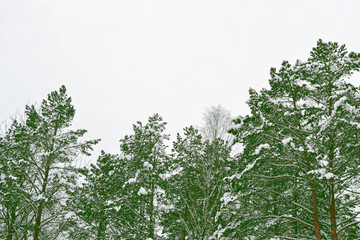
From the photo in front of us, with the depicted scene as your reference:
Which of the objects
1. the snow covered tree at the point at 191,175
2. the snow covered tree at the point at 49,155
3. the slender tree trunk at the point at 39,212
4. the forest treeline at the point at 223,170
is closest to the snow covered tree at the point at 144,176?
the forest treeline at the point at 223,170

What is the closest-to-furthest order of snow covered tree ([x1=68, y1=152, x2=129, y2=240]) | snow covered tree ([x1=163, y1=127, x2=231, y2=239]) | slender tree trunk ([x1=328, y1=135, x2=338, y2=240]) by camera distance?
1. slender tree trunk ([x1=328, y1=135, x2=338, y2=240])
2. snow covered tree ([x1=68, y1=152, x2=129, y2=240])
3. snow covered tree ([x1=163, y1=127, x2=231, y2=239])

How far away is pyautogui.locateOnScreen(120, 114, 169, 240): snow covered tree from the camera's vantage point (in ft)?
36.3

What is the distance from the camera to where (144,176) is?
38.0 ft

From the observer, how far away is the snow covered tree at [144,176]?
11062 millimetres

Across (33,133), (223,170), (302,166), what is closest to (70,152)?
(33,133)

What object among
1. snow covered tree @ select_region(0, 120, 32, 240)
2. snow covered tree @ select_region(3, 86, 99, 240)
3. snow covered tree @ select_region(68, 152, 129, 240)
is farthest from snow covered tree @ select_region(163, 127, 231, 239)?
snow covered tree @ select_region(0, 120, 32, 240)

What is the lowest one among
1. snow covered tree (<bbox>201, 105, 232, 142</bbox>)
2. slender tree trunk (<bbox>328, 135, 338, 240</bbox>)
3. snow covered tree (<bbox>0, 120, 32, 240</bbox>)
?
slender tree trunk (<bbox>328, 135, 338, 240</bbox>)

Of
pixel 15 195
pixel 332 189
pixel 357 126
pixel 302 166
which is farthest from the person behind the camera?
pixel 15 195

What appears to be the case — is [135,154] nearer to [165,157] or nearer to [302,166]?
[165,157]

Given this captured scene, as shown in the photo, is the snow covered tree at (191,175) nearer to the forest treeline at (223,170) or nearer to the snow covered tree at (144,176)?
the forest treeline at (223,170)

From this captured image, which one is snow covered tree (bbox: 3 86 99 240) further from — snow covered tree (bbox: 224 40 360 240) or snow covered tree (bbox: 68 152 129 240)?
snow covered tree (bbox: 224 40 360 240)

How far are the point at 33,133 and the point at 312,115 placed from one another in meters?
11.0

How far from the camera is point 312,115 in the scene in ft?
27.5

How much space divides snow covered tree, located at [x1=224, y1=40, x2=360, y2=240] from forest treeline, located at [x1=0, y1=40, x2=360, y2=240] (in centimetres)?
4
